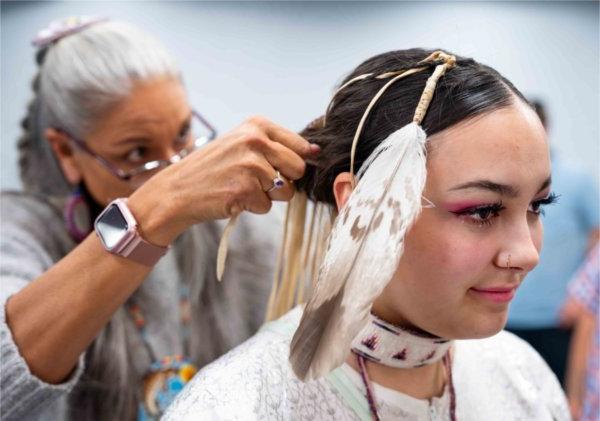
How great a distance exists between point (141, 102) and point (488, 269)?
31.4 inches

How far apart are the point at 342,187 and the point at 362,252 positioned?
170 mm

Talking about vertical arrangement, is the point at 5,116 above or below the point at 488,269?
below

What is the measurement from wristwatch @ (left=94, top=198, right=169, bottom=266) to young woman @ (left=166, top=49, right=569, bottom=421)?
0.68 feet

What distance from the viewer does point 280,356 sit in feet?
3.52

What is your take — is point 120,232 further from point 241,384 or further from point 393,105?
point 393,105

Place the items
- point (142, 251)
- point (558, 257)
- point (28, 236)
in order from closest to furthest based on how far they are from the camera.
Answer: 1. point (142, 251)
2. point (28, 236)
3. point (558, 257)

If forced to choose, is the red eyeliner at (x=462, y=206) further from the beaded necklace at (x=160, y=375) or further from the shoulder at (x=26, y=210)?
the shoulder at (x=26, y=210)

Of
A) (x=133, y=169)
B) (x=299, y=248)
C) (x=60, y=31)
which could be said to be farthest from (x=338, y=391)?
(x=60, y=31)

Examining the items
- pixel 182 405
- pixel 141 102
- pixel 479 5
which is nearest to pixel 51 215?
pixel 141 102

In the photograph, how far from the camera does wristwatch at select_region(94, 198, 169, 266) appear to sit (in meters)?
1.16

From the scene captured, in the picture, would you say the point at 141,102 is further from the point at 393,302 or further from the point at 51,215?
the point at 393,302

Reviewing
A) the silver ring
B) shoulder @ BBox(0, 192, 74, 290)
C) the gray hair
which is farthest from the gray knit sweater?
the silver ring

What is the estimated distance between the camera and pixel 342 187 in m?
1.03

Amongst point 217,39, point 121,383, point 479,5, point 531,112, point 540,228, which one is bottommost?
point 121,383
